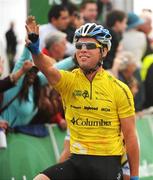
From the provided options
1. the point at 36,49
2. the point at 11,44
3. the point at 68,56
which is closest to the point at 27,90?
the point at 68,56

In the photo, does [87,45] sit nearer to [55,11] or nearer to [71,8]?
[55,11]

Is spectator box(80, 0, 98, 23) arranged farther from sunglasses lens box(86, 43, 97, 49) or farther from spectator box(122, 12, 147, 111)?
sunglasses lens box(86, 43, 97, 49)

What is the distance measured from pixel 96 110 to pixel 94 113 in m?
0.04

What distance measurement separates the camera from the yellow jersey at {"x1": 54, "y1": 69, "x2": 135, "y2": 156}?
7.98 metres

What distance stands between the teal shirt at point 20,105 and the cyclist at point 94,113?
224 centimetres

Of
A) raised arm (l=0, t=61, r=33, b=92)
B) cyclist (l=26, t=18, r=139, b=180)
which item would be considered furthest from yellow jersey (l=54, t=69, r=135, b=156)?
raised arm (l=0, t=61, r=33, b=92)

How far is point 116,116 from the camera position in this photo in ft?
26.4

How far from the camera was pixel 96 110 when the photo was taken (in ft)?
26.2

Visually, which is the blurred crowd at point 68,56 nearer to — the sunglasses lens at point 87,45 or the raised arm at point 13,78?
the raised arm at point 13,78

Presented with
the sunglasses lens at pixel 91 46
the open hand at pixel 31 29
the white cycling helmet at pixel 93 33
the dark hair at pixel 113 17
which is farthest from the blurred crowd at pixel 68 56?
the open hand at pixel 31 29

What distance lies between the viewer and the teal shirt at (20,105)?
10.3m

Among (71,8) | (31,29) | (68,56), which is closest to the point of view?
(31,29)

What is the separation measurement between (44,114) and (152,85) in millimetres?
2741

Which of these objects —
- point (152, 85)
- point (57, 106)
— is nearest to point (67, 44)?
point (57, 106)
